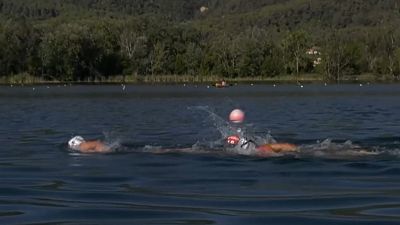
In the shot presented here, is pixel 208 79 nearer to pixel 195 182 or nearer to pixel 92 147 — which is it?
pixel 92 147

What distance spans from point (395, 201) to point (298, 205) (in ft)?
5.83

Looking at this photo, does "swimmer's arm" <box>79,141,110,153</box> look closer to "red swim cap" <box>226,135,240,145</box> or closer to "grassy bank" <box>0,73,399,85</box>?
"red swim cap" <box>226,135,240,145</box>

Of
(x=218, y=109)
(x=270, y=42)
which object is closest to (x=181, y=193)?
(x=218, y=109)

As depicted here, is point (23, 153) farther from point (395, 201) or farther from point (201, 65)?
point (201, 65)

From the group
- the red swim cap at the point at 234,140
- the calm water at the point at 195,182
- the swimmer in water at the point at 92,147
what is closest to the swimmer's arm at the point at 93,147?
the swimmer in water at the point at 92,147

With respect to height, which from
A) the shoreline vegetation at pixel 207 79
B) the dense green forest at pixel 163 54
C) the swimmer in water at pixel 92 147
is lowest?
the shoreline vegetation at pixel 207 79

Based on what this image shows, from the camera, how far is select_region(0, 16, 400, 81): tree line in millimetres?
132250

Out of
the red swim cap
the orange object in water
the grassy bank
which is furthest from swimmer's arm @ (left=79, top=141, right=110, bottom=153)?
the grassy bank

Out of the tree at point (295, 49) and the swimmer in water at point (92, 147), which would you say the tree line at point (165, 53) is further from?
the swimmer in water at point (92, 147)

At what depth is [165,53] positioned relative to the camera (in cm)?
14288

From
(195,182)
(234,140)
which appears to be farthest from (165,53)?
(195,182)

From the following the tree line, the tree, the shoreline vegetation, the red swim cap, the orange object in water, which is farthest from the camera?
the tree

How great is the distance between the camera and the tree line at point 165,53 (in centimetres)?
13225

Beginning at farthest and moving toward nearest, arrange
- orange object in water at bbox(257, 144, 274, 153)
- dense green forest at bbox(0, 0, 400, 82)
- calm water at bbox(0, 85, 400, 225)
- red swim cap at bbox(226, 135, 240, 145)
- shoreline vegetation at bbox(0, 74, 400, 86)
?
shoreline vegetation at bbox(0, 74, 400, 86) < dense green forest at bbox(0, 0, 400, 82) < red swim cap at bbox(226, 135, 240, 145) < orange object in water at bbox(257, 144, 274, 153) < calm water at bbox(0, 85, 400, 225)
